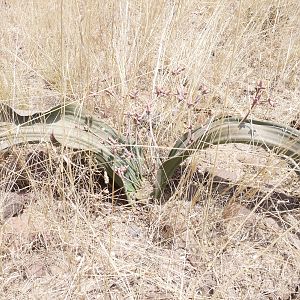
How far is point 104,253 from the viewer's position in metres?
1.10

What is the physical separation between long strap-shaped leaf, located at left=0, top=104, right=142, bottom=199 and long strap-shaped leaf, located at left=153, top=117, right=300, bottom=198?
13cm

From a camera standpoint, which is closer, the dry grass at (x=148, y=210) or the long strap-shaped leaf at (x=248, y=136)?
the dry grass at (x=148, y=210)

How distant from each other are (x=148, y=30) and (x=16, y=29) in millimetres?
803

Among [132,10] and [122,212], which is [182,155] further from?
[132,10]

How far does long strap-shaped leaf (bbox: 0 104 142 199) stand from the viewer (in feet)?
4.15

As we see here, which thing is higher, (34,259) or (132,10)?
(132,10)

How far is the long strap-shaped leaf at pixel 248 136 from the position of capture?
120 centimetres

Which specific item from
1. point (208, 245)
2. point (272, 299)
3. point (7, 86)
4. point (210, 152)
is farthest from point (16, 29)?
point (272, 299)

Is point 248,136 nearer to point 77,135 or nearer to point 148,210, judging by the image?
point 148,210

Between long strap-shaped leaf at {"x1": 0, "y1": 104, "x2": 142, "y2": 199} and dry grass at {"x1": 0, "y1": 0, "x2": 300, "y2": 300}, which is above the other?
long strap-shaped leaf at {"x1": 0, "y1": 104, "x2": 142, "y2": 199}

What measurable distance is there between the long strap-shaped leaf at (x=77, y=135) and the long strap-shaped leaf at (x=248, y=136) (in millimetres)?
127

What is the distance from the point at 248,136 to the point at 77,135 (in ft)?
1.67

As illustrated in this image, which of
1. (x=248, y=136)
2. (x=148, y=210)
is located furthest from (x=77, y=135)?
(x=248, y=136)

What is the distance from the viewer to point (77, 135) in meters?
1.29
